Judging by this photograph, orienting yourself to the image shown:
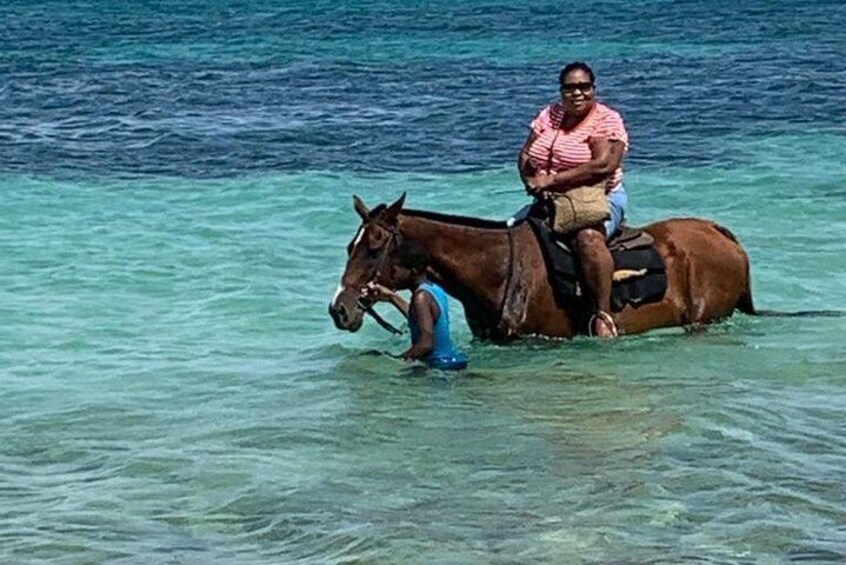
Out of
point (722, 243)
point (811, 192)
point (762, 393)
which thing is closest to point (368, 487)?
point (762, 393)

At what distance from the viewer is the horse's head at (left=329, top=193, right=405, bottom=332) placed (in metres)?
10.2

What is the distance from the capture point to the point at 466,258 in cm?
1077

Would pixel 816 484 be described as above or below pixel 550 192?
below

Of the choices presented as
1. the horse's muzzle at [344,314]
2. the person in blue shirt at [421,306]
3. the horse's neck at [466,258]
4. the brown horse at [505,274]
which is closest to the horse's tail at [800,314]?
the brown horse at [505,274]

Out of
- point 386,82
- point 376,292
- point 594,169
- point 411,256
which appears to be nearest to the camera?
point 376,292

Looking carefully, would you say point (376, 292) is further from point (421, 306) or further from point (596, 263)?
point (596, 263)

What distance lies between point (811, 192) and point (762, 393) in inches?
344

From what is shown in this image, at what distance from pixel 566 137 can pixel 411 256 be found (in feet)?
4.10

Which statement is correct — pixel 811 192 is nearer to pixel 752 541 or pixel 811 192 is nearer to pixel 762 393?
pixel 762 393

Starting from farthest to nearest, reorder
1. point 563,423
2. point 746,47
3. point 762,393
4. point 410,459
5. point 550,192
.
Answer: point 746,47 → point 550,192 → point 762,393 → point 563,423 → point 410,459

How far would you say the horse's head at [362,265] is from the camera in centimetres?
1023

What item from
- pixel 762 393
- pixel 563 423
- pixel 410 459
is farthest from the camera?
pixel 762 393

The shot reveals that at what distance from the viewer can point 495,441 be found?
912 cm

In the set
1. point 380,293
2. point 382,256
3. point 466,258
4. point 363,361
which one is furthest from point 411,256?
point 363,361
